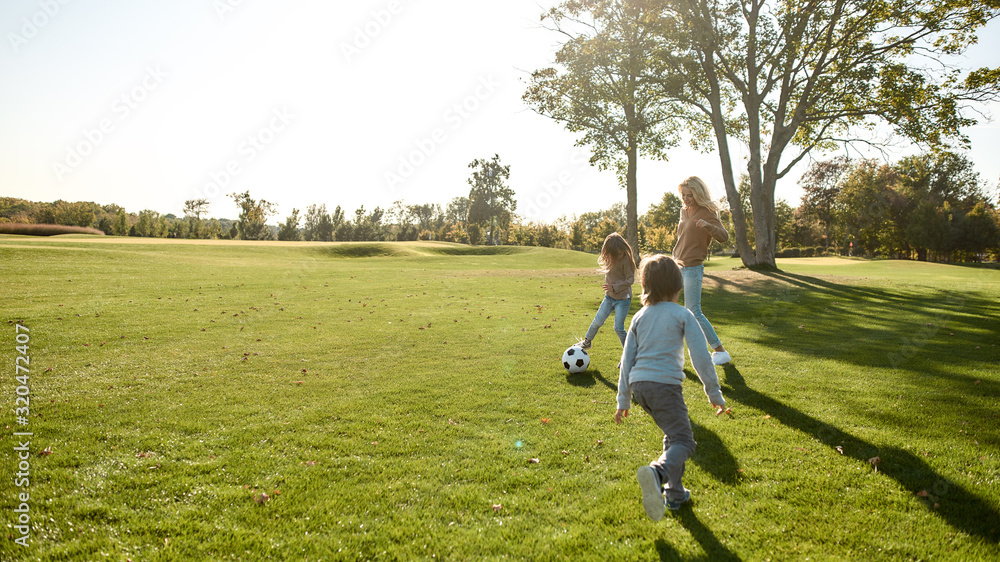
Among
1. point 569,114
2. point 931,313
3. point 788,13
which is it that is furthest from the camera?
point 569,114

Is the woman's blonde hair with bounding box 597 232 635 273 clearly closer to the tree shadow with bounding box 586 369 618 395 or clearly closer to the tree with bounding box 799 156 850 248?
the tree shadow with bounding box 586 369 618 395

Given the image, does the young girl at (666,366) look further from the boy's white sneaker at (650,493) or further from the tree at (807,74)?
the tree at (807,74)

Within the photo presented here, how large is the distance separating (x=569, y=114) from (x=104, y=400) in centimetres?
2750

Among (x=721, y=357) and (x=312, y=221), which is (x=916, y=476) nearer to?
(x=721, y=357)

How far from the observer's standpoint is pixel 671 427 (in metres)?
3.85

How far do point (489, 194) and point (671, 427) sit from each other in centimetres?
9294

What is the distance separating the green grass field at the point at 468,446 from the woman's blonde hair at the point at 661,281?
1.68m

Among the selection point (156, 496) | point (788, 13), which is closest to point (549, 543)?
point (156, 496)

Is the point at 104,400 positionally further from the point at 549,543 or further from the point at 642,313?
the point at 642,313

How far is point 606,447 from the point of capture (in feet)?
15.7

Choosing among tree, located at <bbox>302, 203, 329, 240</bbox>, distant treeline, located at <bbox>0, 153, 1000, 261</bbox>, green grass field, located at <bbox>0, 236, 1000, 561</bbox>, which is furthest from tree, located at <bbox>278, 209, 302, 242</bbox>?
green grass field, located at <bbox>0, 236, 1000, 561</bbox>

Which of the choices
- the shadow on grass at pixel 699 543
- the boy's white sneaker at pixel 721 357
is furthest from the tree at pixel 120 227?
the shadow on grass at pixel 699 543

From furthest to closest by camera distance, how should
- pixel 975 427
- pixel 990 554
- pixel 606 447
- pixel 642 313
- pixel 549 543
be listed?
pixel 975 427, pixel 606 447, pixel 642 313, pixel 549 543, pixel 990 554

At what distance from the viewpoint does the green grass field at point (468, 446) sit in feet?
10.9
